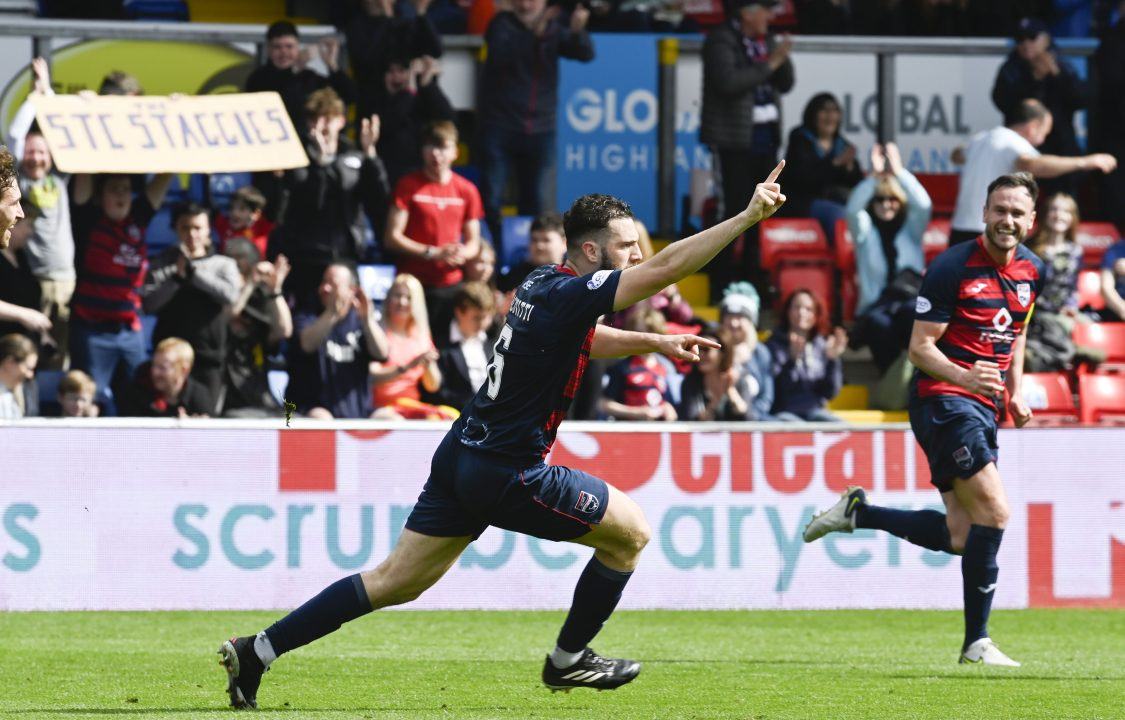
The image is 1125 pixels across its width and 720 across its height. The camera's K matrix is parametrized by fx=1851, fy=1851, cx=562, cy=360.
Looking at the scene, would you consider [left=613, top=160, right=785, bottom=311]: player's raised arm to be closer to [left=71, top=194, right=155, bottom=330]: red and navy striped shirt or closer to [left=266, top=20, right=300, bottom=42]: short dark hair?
[left=71, top=194, right=155, bottom=330]: red and navy striped shirt

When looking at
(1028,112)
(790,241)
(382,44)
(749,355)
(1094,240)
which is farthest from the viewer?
(1094,240)

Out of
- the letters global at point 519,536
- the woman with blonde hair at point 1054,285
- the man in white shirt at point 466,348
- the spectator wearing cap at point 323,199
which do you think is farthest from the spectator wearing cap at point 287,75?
the woman with blonde hair at point 1054,285

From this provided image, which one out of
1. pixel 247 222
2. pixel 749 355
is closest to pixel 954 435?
pixel 749 355

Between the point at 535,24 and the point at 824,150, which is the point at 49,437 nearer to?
Result: the point at 535,24

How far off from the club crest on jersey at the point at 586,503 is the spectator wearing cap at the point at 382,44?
7.95m

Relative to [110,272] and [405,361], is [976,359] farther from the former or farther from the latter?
[110,272]

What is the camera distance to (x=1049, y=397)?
13750 mm

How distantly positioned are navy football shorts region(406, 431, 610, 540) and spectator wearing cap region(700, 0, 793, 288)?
325 inches

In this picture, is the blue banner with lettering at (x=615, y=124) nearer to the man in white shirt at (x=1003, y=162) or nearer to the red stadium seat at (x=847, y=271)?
the red stadium seat at (x=847, y=271)

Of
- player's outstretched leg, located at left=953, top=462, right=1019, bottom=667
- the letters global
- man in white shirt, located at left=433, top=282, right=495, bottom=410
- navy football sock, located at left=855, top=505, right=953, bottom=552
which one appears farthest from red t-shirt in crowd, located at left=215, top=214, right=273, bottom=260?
player's outstretched leg, located at left=953, top=462, right=1019, bottom=667

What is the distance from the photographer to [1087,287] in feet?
50.0

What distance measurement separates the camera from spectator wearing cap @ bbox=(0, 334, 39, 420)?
11430 millimetres

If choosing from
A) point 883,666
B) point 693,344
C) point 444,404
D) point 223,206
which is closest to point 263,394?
point 444,404

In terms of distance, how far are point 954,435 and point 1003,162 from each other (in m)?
5.84
